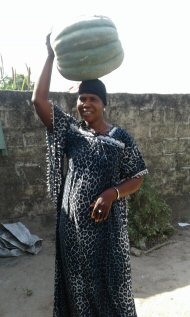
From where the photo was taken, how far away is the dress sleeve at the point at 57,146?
2.18 m

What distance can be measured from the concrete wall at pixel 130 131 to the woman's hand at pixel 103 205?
2406mm

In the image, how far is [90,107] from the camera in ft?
6.95

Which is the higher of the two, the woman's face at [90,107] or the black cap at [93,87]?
the black cap at [93,87]

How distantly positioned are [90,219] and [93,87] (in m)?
0.74

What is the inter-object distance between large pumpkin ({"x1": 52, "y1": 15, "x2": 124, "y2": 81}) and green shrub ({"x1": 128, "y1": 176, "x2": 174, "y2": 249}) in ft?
9.65

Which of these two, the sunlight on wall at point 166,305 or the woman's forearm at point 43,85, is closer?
the woman's forearm at point 43,85

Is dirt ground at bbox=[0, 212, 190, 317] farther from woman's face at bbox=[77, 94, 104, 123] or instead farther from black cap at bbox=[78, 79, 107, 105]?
black cap at bbox=[78, 79, 107, 105]

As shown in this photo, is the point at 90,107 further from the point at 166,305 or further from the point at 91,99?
the point at 166,305

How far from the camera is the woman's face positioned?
6.94 feet

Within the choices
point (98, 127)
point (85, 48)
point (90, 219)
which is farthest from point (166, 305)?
point (85, 48)

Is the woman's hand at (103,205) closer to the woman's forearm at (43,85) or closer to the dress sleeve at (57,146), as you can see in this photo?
the dress sleeve at (57,146)

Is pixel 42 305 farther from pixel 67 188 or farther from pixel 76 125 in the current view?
pixel 76 125

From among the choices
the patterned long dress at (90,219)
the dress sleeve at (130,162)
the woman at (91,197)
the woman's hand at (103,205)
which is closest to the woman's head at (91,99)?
the woman at (91,197)

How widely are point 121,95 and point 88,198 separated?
3039 mm
